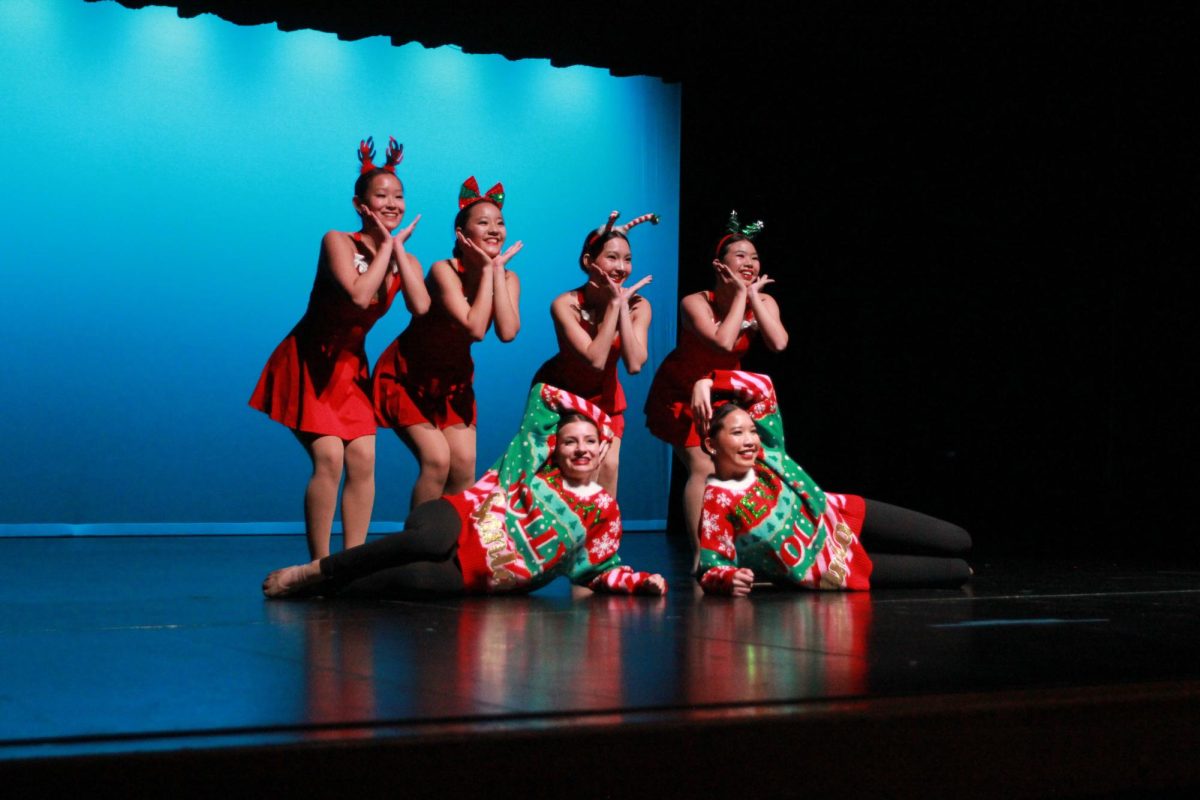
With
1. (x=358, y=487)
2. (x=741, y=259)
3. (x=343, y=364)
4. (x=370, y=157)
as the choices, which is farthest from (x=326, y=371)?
(x=741, y=259)

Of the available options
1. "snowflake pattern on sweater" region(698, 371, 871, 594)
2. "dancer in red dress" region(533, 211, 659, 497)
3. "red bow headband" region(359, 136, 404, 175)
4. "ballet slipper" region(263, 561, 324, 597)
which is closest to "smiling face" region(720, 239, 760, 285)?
"dancer in red dress" region(533, 211, 659, 497)

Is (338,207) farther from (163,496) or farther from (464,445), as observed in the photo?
(464,445)

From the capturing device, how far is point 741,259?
170 inches

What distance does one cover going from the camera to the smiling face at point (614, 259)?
413cm

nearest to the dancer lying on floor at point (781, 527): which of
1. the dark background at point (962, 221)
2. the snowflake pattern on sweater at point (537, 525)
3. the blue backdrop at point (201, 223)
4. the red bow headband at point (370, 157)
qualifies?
the snowflake pattern on sweater at point (537, 525)

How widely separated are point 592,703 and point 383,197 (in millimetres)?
2434

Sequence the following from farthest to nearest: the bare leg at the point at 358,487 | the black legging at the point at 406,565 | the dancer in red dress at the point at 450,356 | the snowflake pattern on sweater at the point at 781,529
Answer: the dancer in red dress at the point at 450,356, the bare leg at the point at 358,487, the snowflake pattern on sweater at the point at 781,529, the black legging at the point at 406,565

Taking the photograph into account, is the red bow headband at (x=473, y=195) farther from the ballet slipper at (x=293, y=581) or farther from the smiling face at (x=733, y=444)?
the ballet slipper at (x=293, y=581)

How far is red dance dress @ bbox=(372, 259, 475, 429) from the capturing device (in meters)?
3.96

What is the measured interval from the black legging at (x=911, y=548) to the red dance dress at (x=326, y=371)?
1.41m

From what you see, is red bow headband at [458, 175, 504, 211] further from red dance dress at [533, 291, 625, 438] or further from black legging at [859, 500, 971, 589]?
black legging at [859, 500, 971, 589]

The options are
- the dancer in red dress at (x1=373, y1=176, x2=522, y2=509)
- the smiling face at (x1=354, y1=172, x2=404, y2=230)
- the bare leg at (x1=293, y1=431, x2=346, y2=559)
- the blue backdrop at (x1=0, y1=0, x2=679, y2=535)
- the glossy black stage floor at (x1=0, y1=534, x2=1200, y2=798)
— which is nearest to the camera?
the glossy black stage floor at (x1=0, y1=534, x2=1200, y2=798)

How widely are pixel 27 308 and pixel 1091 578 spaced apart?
479 centimetres

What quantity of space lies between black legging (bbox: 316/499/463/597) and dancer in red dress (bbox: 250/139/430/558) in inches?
16.9
